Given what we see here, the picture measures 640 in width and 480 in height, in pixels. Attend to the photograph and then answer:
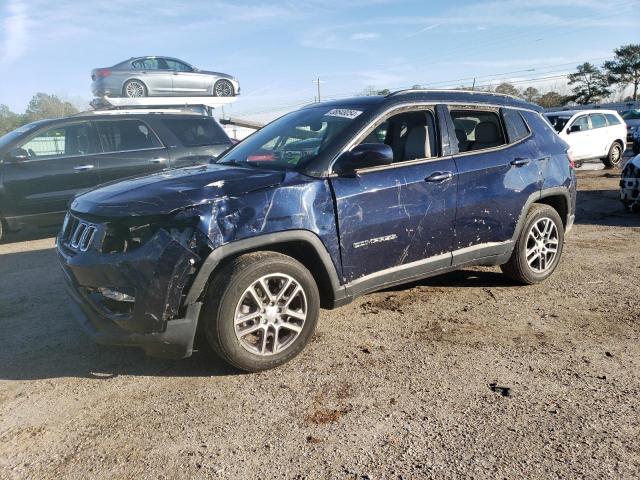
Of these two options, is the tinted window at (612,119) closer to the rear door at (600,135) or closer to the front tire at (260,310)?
the rear door at (600,135)

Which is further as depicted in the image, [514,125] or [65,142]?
[65,142]

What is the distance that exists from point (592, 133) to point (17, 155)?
14.3 metres

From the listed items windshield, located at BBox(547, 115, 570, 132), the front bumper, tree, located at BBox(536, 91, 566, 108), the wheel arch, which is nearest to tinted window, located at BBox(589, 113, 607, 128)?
windshield, located at BBox(547, 115, 570, 132)

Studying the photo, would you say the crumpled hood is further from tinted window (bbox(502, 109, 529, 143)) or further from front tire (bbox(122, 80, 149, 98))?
front tire (bbox(122, 80, 149, 98))

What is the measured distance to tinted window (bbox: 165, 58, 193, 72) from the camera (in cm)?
1353

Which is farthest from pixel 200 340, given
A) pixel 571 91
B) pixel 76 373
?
pixel 571 91

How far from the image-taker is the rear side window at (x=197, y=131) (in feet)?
27.3

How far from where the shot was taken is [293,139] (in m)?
4.13

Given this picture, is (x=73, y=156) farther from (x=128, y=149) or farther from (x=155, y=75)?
(x=155, y=75)

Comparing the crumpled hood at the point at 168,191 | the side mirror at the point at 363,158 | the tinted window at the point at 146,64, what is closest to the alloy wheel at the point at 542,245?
the side mirror at the point at 363,158

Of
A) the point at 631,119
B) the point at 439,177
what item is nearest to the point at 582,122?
the point at 439,177

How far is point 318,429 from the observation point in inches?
105

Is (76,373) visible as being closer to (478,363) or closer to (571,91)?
(478,363)

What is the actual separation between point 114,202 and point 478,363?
2576 millimetres
